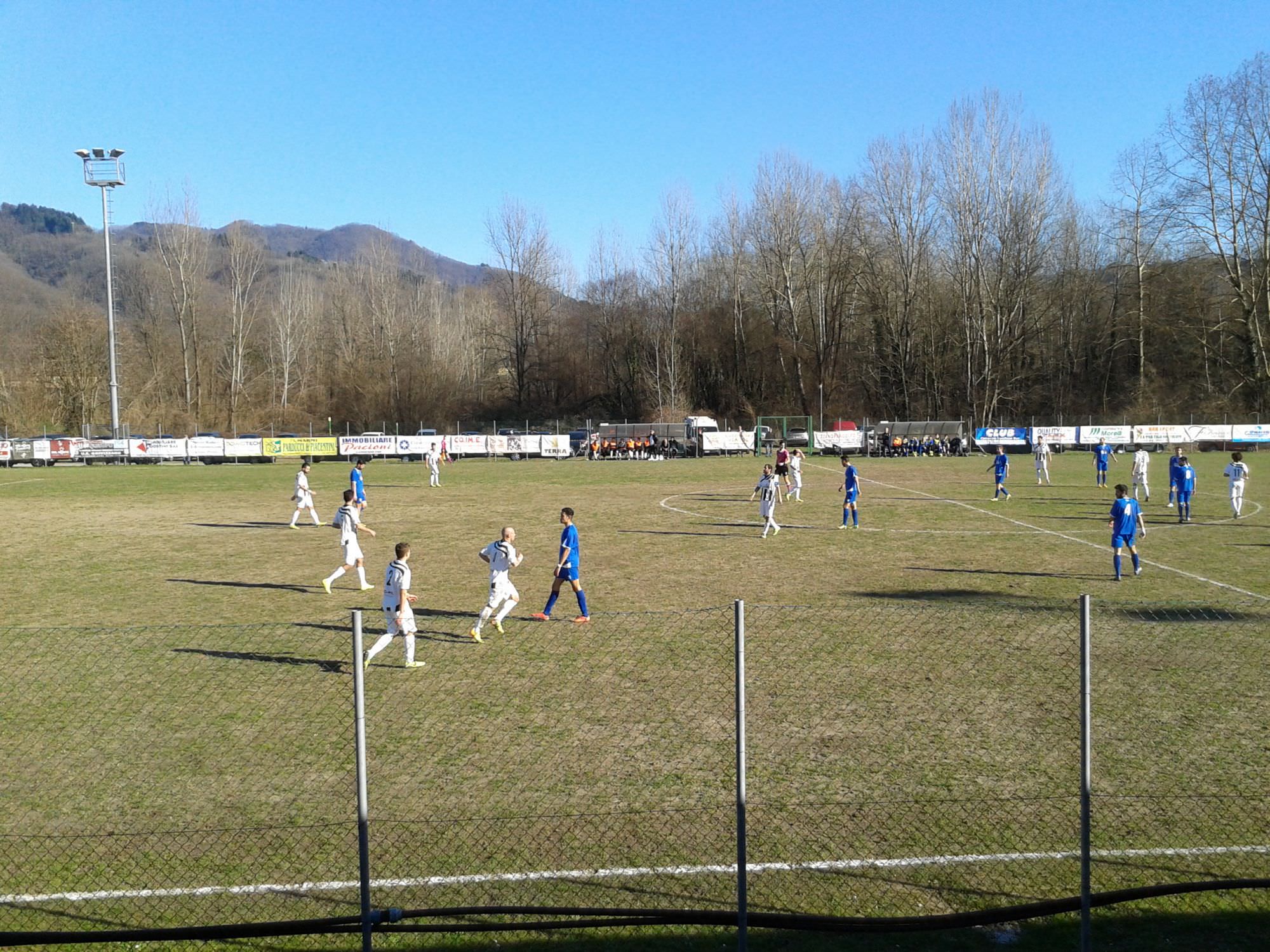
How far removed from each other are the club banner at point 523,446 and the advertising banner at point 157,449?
68.6 feet

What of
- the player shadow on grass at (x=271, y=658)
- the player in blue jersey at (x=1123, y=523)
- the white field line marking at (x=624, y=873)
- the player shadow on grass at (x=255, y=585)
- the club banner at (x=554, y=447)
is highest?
the club banner at (x=554, y=447)

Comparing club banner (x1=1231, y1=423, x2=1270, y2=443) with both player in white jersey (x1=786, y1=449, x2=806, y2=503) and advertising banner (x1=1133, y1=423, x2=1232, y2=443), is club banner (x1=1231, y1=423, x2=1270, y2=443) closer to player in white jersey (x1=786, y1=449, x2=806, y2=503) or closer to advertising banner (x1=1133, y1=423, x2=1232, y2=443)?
advertising banner (x1=1133, y1=423, x2=1232, y2=443)

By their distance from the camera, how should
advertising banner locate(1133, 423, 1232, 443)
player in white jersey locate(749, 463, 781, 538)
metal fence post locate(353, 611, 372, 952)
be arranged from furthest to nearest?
advertising banner locate(1133, 423, 1232, 443)
player in white jersey locate(749, 463, 781, 538)
metal fence post locate(353, 611, 372, 952)

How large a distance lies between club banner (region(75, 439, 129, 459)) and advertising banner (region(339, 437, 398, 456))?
43.5ft

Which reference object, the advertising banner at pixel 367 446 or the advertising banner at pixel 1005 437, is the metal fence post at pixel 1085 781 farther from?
the advertising banner at pixel 1005 437

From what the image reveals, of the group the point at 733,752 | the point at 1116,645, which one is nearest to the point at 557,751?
the point at 733,752

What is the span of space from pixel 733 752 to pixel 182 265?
81.5 metres

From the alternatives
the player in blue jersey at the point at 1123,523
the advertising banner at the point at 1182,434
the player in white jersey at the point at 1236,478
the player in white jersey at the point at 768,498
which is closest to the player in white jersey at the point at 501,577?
the player in blue jersey at the point at 1123,523

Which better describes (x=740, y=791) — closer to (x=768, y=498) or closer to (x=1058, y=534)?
(x=768, y=498)

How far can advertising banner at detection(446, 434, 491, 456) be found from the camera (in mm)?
66000

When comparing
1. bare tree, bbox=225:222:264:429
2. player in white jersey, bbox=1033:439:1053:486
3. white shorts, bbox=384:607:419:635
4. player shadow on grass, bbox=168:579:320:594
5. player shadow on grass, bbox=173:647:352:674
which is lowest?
player shadow on grass, bbox=173:647:352:674

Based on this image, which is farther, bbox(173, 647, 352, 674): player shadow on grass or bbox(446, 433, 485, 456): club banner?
bbox(446, 433, 485, 456): club banner

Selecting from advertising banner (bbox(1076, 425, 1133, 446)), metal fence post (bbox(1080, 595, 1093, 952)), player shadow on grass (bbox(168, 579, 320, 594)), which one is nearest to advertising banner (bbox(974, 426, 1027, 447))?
advertising banner (bbox(1076, 425, 1133, 446))

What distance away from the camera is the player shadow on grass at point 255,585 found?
17688 mm
